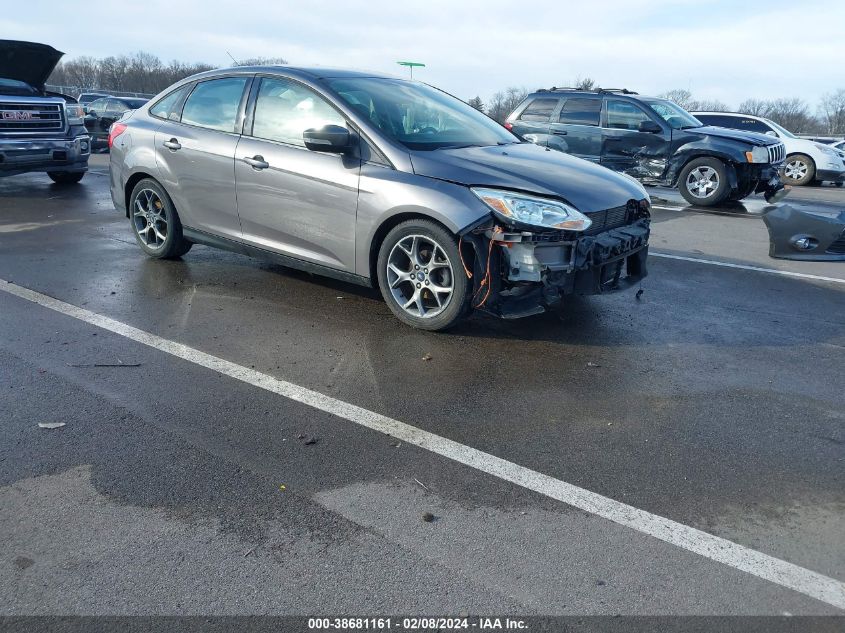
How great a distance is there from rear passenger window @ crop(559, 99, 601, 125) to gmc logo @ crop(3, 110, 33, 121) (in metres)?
8.77

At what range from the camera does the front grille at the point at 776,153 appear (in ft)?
39.9

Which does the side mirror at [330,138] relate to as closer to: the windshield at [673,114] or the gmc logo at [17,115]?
the gmc logo at [17,115]

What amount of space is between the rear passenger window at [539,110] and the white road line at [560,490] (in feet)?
34.1

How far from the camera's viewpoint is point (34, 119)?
1125cm

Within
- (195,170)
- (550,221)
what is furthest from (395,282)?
(195,170)

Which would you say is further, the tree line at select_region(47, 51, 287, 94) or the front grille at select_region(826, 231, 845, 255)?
the tree line at select_region(47, 51, 287, 94)

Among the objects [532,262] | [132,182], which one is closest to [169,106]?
[132,182]

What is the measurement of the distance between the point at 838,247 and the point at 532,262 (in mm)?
4455

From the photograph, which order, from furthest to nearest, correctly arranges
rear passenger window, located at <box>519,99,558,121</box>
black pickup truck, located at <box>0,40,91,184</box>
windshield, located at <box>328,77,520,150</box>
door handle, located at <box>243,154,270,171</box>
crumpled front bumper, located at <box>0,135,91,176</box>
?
rear passenger window, located at <box>519,99,558,121</box>, black pickup truck, located at <box>0,40,91,184</box>, crumpled front bumper, located at <box>0,135,91,176</box>, door handle, located at <box>243,154,270,171</box>, windshield, located at <box>328,77,520,150</box>

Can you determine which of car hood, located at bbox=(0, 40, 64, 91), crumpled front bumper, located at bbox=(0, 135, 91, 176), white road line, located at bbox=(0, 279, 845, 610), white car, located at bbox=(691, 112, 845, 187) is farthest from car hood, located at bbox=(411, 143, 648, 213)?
Answer: white car, located at bbox=(691, 112, 845, 187)

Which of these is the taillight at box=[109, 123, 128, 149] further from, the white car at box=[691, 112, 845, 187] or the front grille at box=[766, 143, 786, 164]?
the white car at box=[691, 112, 845, 187]

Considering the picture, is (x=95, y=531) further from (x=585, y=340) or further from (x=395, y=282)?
(x=585, y=340)

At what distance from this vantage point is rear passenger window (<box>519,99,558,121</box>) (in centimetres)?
1374

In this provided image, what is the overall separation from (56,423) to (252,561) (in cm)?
165
